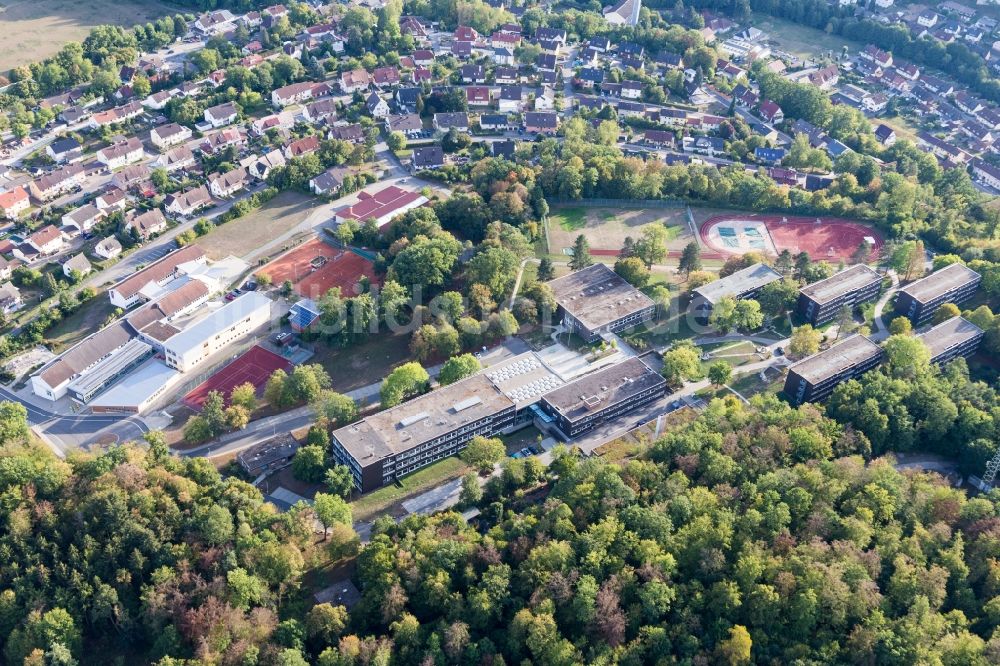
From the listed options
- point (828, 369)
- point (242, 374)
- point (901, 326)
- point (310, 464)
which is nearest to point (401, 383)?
point (310, 464)

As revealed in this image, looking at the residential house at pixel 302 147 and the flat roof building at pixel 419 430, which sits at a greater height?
the residential house at pixel 302 147

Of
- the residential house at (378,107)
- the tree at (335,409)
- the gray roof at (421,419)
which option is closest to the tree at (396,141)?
the residential house at (378,107)

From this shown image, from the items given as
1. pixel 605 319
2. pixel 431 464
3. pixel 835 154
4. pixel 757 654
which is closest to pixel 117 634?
pixel 431 464

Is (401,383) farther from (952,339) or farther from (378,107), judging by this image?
(378,107)

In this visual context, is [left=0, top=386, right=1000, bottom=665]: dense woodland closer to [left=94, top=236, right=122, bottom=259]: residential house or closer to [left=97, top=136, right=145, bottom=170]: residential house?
[left=94, top=236, right=122, bottom=259]: residential house

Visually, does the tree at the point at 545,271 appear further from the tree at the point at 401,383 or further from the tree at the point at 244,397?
the tree at the point at 244,397

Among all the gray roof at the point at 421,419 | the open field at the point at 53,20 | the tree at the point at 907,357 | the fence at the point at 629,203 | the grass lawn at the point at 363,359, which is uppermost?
the open field at the point at 53,20
